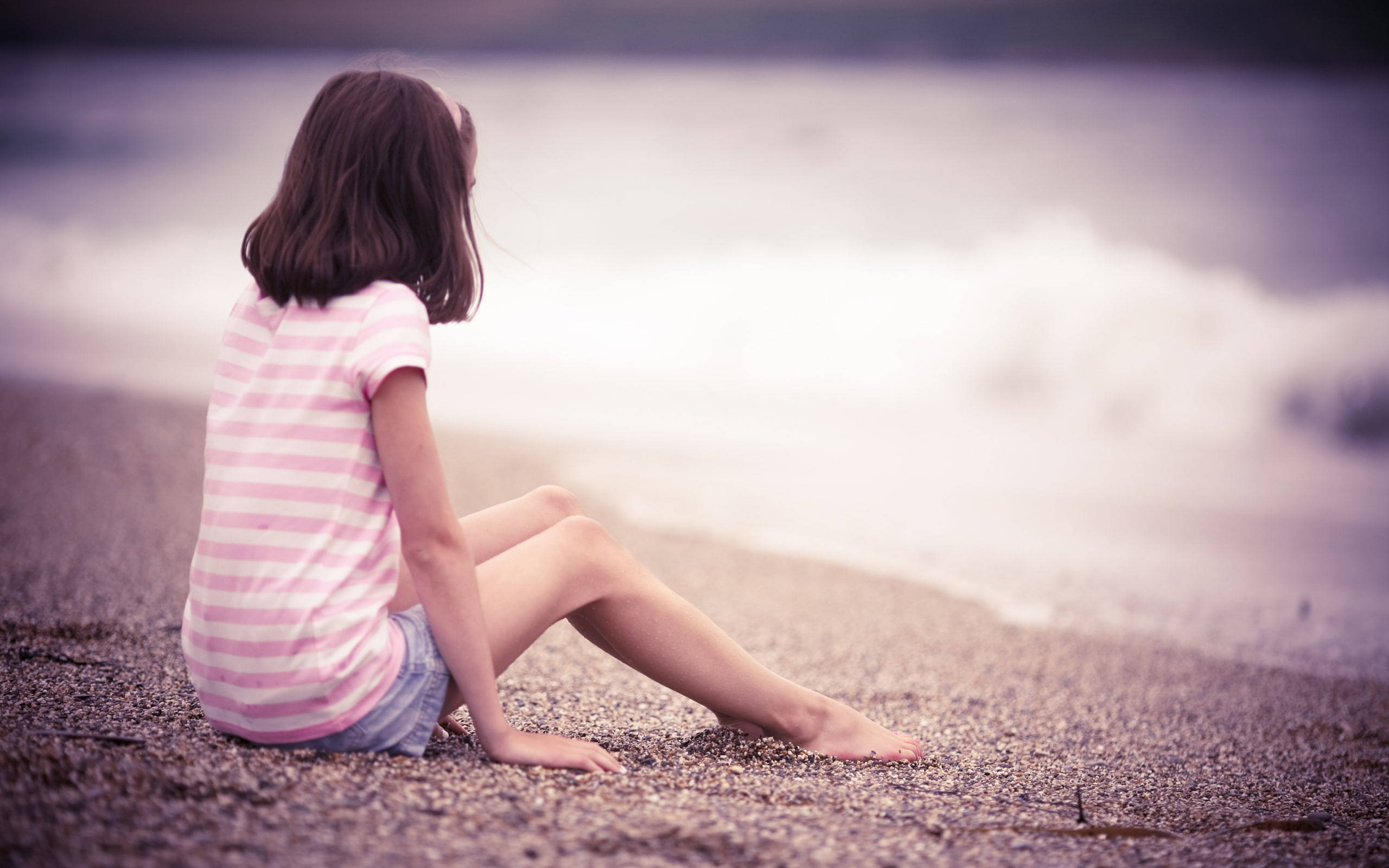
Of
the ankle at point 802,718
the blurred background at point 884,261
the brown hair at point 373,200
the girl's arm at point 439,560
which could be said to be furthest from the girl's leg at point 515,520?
the blurred background at point 884,261

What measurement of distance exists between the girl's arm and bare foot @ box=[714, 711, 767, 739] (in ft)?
1.79

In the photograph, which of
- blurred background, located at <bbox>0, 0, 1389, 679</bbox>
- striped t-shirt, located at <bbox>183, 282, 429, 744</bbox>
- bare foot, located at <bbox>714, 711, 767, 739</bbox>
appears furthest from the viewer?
blurred background, located at <bbox>0, 0, 1389, 679</bbox>

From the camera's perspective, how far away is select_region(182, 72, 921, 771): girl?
74.2 inches

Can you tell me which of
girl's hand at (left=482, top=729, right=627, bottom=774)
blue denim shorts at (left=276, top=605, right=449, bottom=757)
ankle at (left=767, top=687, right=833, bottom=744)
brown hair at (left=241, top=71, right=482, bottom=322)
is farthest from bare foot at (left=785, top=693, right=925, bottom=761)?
brown hair at (left=241, top=71, right=482, bottom=322)

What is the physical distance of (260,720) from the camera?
202cm

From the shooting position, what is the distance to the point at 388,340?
6.11 ft

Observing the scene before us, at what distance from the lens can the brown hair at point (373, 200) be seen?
197cm

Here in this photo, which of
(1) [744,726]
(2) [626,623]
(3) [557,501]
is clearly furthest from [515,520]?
(1) [744,726]

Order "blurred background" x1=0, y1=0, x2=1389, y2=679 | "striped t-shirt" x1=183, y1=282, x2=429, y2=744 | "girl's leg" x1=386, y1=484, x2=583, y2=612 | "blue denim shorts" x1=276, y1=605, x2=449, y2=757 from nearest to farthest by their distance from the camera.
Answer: "striped t-shirt" x1=183, y1=282, x2=429, y2=744
"blue denim shorts" x1=276, y1=605, x2=449, y2=757
"girl's leg" x1=386, y1=484, x2=583, y2=612
"blurred background" x1=0, y1=0, x2=1389, y2=679

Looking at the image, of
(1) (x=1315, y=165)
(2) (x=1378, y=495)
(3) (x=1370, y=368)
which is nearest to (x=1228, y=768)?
(2) (x=1378, y=495)

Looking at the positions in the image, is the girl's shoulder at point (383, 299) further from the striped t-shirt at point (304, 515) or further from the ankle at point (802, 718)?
the ankle at point (802, 718)

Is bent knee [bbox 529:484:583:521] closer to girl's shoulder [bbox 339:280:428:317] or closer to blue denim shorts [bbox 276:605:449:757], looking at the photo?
blue denim shorts [bbox 276:605:449:757]

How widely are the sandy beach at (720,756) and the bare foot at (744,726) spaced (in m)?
0.04

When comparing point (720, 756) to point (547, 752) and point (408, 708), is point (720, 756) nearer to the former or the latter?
point (547, 752)
